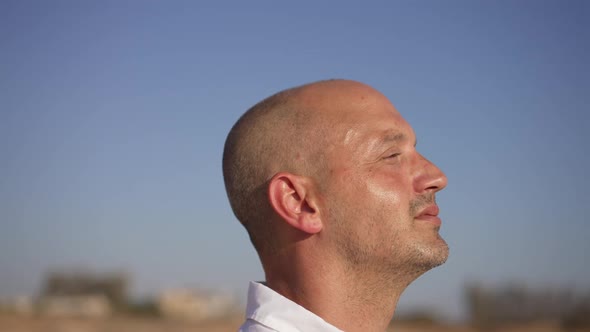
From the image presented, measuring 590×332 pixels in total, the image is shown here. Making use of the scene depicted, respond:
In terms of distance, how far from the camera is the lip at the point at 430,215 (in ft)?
9.49

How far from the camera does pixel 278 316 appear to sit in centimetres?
274

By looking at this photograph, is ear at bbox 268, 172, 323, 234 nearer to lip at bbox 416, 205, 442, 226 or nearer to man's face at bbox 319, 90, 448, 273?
man's face at bbox 319, 90, 448, 273

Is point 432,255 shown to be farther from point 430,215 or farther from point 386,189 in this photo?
point 386,189

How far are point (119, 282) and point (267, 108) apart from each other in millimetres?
27220

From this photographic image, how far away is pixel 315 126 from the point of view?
2.97 metres

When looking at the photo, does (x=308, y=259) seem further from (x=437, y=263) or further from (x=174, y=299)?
(x=174, y=299)

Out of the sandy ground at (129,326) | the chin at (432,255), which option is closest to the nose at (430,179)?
the chin at (432,255)

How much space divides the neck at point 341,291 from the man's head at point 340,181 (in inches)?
2.2

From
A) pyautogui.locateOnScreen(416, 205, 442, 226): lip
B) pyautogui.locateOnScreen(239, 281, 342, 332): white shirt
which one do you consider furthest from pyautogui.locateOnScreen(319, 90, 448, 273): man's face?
pyautogui.locateOnScreen(239, 281, 342, 332): white shirt

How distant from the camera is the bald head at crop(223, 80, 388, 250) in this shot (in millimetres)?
2945

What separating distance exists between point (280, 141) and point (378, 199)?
497 mm

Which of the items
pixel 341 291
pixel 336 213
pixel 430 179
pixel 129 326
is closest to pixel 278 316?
pixel 341 291

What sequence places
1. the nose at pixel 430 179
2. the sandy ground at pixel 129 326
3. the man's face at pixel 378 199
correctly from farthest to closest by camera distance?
the sandy ground at pixel 129 326 → the nose at pixel 430 179 → the man's face at pixel 378 199

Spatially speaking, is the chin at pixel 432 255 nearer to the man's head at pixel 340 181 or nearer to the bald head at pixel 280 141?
the man's head at pixel 340 181
